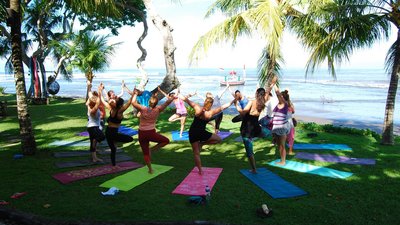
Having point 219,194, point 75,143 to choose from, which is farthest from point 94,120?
point 219,194

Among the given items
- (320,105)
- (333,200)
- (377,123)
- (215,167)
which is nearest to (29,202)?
(215,167)

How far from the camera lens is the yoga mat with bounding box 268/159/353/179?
649 cm

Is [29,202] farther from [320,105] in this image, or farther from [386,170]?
[320,105]

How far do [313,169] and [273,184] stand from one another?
4.90 feet

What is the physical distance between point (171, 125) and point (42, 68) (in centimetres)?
1687

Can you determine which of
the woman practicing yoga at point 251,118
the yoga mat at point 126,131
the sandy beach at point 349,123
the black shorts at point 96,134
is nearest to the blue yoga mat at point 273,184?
the woman practicing yoga at point 251,118

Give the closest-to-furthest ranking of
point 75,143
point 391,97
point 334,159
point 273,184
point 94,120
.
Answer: point 273,184 → point 94,120 → point 334,159 → point 391,97 → point 75,143

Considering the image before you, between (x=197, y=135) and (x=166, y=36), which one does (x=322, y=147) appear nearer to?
(x=197, y=135)

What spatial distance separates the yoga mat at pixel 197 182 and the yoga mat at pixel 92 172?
58.1 inches

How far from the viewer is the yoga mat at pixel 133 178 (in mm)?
5832

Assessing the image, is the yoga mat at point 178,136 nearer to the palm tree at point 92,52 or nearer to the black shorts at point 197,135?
the black shorts at point 197,135

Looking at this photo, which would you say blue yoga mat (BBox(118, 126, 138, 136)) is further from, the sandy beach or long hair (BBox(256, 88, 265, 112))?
the sandy beach

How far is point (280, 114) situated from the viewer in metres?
7.21

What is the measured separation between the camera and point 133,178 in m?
6.28
